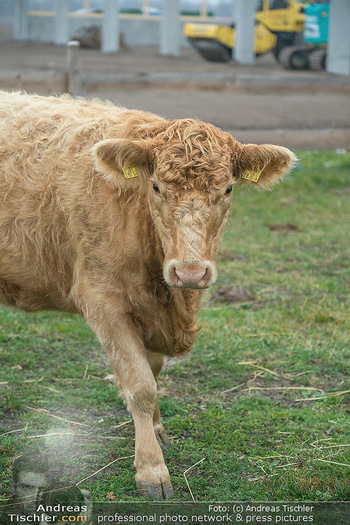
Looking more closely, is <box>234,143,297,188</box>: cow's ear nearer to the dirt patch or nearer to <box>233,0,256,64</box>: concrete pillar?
the dirt patch

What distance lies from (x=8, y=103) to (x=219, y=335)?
2530 mm

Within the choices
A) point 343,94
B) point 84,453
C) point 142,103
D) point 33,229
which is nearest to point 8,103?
point 33,229

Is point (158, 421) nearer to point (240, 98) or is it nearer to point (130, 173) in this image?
point (130, 173)

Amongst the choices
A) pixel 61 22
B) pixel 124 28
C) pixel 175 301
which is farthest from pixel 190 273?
pixel 124 28

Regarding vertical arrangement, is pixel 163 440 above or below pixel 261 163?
below

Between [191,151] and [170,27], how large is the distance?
2794 centimetres

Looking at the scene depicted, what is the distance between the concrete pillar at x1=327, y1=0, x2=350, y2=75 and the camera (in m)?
15.2

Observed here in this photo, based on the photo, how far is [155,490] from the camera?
3.44 metres

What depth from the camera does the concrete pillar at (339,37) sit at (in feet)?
49.9

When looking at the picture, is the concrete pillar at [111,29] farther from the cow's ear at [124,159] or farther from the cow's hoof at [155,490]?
the cow's hoof at [155,490]

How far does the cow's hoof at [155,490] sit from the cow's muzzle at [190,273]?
1.08 meters

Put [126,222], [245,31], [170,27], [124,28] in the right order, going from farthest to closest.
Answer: [124,28] < [170,27] < [245,31] < [126,222]

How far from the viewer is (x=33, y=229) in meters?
4.12

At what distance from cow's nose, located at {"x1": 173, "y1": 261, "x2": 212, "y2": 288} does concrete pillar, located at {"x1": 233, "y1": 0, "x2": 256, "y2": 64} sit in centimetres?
2178
